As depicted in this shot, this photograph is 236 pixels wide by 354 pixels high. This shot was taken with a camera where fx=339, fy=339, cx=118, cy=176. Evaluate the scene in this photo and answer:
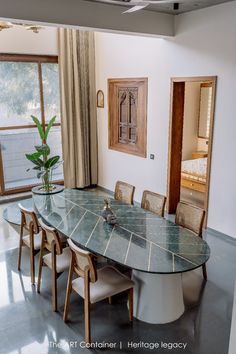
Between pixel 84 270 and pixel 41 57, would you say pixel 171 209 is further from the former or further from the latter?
pixel 41 57

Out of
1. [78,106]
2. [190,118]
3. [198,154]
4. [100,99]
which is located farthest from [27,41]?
[198,154]

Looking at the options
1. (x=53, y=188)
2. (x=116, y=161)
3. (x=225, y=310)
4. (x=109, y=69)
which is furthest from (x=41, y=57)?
(x=225, y=310)

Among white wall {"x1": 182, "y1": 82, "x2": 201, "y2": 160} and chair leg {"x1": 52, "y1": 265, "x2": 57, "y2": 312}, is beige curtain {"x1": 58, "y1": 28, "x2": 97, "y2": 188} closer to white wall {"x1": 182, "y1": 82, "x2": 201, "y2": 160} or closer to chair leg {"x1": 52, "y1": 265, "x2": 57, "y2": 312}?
white wall {"x1": 182, "y1": 82, "x2": 201, "y2": 160}

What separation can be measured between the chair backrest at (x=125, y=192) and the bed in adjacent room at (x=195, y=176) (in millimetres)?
2285

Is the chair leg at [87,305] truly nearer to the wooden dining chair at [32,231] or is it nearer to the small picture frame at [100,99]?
the wooden dining chair at [32,231]

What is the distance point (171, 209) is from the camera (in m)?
6.11

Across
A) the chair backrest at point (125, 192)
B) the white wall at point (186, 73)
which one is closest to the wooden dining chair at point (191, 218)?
the chair backrest at point (125, 192)

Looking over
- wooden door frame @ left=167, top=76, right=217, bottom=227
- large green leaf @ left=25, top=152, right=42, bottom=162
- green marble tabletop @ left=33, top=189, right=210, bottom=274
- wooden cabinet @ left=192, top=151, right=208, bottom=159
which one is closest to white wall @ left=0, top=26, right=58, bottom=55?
large green leaf @ left=25, top=152, right=42, bottom=162

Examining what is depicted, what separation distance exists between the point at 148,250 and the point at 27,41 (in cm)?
511

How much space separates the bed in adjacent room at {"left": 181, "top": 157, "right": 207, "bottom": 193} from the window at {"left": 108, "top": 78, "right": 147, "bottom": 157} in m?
1.19

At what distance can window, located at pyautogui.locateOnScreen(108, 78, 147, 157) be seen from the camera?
6234mm

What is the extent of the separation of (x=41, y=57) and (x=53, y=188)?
3138 millimetres

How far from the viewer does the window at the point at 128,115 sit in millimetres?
6234

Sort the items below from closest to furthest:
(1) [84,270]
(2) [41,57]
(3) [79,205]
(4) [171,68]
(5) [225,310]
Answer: (1) [84,270]
(5) [225,310]
(3) [79,205]
(4) [171,68]
(2) [41,57]
